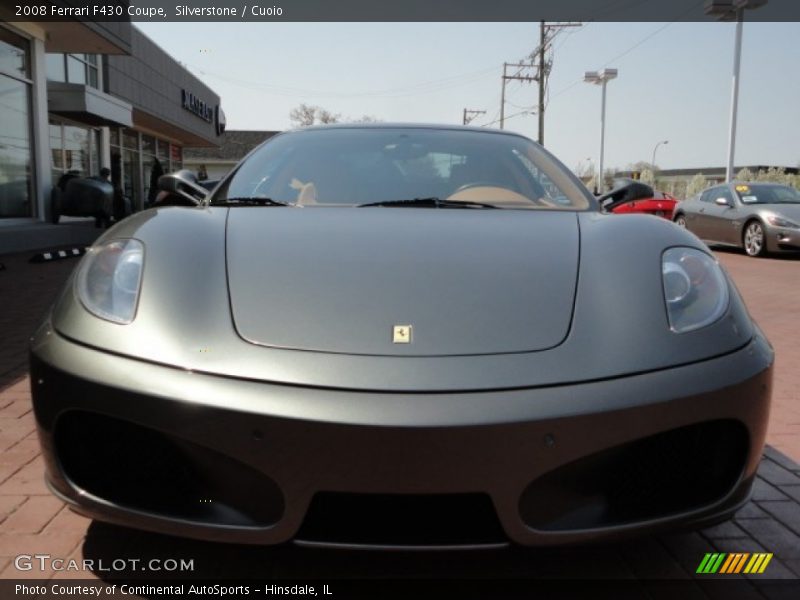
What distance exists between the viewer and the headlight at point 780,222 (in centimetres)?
1078

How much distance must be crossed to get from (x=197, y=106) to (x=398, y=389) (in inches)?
1153

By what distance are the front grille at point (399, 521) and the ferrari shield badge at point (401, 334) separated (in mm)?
348

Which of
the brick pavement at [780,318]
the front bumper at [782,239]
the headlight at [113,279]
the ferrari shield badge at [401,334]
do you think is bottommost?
the brick pavement at [780,318]

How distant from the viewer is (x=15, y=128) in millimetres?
11648

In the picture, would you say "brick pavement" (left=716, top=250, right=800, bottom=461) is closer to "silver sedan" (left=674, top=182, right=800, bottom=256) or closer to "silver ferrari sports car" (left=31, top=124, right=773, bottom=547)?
"silver sedan" (left=674, top=182, right=800, bottom=256)

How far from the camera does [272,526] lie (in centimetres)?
147

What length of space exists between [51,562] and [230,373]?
832mm

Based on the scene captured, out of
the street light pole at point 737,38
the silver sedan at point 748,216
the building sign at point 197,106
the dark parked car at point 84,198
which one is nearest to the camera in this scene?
the silver sedan at point 748,216

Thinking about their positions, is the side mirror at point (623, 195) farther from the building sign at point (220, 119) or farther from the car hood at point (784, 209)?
the building sign at point (220, 119)

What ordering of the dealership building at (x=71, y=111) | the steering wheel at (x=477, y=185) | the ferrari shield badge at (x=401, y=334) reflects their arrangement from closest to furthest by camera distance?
the ferrari shield badge at (x=401, y=334)
the steering wheel at (x=477, y=185)
the dealership building at (x=71, y=111)

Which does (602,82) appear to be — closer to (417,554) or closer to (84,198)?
(84,198)

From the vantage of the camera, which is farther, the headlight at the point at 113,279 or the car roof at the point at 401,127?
the car roof at the point at 401,127

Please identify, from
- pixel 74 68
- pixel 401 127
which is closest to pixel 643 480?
pixel 401 127

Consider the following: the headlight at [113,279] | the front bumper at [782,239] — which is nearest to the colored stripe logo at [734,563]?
the headlight at [113,279]
